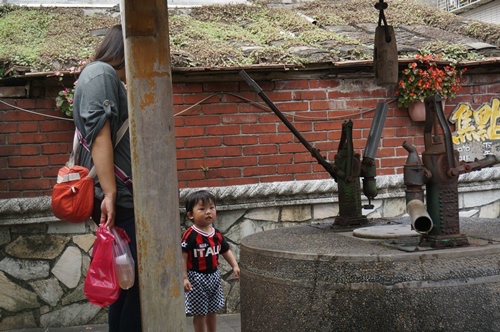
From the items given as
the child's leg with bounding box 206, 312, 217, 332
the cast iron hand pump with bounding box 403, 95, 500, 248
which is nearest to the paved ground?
the child's leg with bounding box 206, 312, 217, 332

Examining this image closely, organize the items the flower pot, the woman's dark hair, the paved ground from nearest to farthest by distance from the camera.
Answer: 1. the woman's dark hair
2. the paved ground
3. the flower pot

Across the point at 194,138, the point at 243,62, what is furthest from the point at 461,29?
the point at 194,138

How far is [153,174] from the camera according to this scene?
9.02 feet

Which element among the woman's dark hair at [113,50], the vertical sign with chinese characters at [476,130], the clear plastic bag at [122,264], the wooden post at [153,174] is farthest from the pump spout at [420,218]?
the vertical sign with chinese characters at [476,130]

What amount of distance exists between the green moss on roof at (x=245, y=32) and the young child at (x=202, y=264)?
1.37m

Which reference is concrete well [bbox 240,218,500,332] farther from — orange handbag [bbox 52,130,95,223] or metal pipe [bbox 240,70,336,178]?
orange handbag [bbox 52,130,95,223]

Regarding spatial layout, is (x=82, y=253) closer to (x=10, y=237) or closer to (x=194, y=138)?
(x=10, y=237)

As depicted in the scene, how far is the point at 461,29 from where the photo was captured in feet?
22.5

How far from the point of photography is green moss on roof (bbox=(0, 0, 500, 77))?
215 inches

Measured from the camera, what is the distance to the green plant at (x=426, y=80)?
5.75 m

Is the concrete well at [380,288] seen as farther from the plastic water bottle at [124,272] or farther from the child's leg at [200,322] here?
the child's leg at [200,322]

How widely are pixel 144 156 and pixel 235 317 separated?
10.1ft

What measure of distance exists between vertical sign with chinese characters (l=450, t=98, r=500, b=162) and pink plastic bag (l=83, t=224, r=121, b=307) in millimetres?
3834

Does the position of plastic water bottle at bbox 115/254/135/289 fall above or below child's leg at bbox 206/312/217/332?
above
